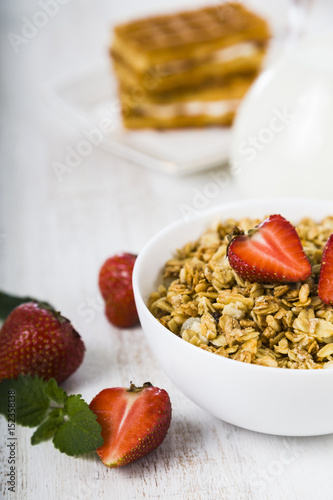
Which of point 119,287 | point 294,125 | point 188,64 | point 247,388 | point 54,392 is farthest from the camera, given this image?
point 188,64

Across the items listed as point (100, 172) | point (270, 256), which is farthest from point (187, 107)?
point (270, 256)

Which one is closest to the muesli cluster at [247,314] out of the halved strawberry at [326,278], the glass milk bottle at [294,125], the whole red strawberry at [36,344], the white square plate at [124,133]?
the halved strawberry at [326,278]

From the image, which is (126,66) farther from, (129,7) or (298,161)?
(129,7)

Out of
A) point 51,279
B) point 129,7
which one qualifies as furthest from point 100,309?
point 129,7

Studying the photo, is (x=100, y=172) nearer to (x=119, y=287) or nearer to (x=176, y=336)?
(x=119, y=287)

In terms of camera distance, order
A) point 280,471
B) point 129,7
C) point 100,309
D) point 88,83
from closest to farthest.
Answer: point 280,471 → point 100,309 → point 88,83 → point 129,7

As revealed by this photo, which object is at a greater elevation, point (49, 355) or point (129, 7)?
point (49, 355)

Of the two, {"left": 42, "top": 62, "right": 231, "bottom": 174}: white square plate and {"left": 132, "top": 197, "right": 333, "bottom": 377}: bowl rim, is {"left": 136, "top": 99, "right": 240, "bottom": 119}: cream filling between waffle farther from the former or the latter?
{"left": 132, "top": 197, "right": 333, "bottom": 377}: bowl rim

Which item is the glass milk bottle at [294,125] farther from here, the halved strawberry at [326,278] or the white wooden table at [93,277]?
the halved strawberry at [326,278]
